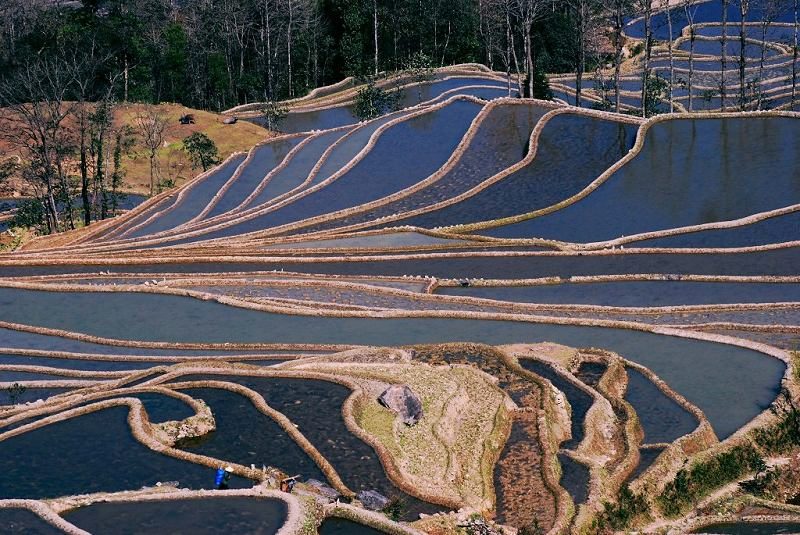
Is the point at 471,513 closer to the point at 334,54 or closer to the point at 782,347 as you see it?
the point at 782,347

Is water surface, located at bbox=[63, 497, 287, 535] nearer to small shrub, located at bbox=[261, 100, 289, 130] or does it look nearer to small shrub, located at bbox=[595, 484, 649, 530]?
small shrub, located at bbox=[595, 484, 649, 530]

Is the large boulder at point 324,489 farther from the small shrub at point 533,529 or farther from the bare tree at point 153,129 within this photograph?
the bare tree at point 153,129

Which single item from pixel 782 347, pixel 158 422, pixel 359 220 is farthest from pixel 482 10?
pixel 158 422

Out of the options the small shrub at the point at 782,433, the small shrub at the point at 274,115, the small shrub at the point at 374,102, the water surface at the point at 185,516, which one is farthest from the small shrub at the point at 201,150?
the water surface at the point at 185,516

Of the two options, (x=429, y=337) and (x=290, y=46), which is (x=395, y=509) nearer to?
(x=429, y=337)

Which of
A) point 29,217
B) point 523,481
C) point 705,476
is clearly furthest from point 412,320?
point 29,217

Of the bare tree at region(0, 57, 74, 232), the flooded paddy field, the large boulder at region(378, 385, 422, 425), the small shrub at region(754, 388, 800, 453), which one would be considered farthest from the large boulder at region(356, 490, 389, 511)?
the bare tree at region(0, 57, 74, 232)
